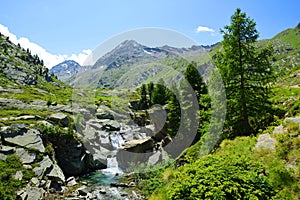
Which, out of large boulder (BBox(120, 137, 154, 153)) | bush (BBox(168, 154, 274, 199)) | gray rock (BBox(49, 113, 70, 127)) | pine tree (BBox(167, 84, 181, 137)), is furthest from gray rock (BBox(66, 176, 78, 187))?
bush (BBox(168, 154, 274, 199))

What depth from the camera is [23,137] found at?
86.3ft

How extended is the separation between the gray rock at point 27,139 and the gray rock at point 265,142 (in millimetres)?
21739

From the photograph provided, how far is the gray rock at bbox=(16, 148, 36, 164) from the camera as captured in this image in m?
23.3

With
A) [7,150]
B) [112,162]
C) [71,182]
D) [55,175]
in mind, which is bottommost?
[112,162]

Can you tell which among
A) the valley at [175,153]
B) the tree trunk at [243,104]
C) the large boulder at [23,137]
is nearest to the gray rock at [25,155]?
the valley at [175,153]

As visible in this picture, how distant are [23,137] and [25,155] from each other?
3.20 m

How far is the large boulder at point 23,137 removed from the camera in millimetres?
25098

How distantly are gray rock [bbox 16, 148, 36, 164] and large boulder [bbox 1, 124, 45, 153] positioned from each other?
899 mm

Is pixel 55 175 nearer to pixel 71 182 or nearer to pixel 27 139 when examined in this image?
pixel 71 182

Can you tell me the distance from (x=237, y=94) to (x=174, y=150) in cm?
1709

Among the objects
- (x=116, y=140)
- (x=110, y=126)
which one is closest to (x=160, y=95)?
(x=110, y=126)

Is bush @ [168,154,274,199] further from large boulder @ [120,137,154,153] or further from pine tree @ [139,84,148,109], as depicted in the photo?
pine tree @ [139,84,148,109]

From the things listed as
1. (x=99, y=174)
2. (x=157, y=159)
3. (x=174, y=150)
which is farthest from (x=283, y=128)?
(x=99, y=174)

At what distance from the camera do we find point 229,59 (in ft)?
64.4
